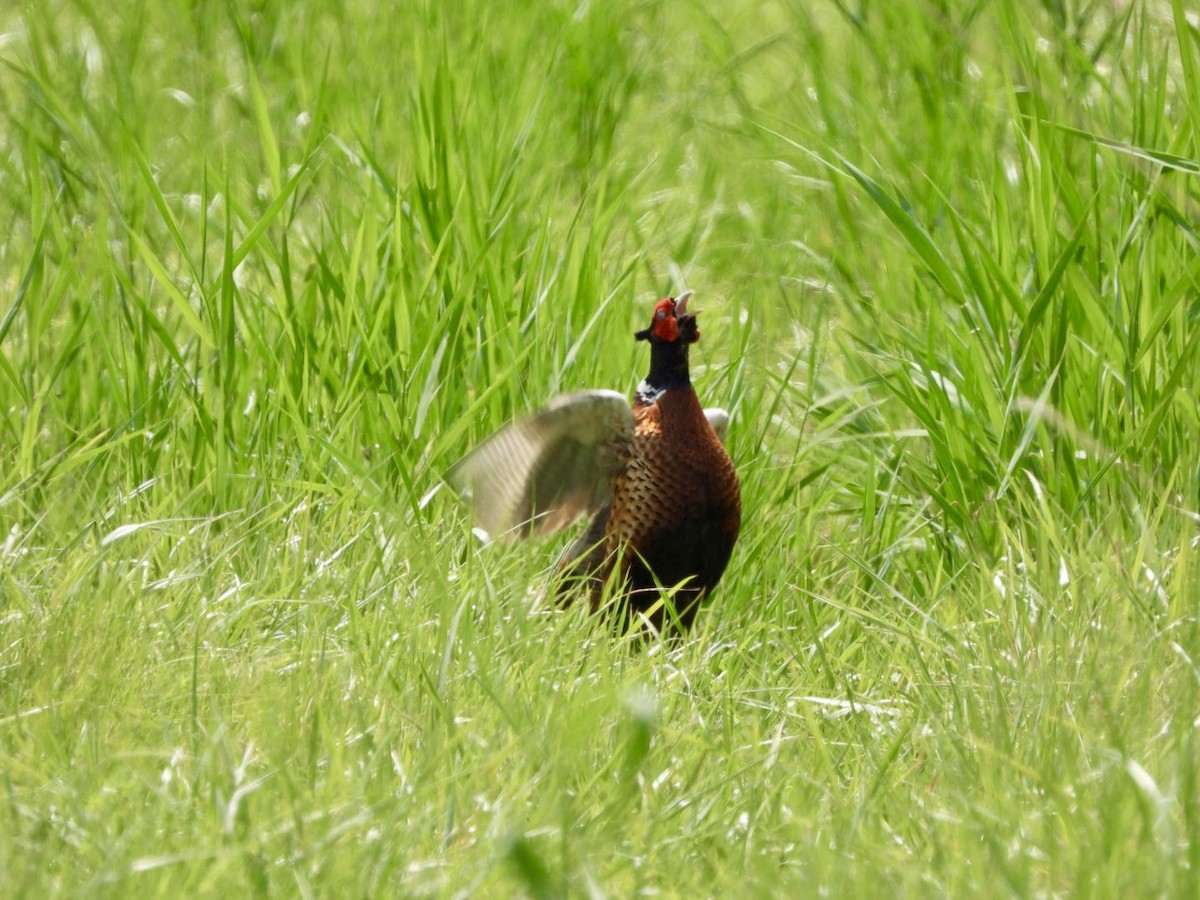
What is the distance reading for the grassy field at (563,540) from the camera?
2.04m

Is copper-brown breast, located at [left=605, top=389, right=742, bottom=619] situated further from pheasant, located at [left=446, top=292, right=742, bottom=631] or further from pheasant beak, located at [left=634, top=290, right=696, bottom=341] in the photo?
pheasant beak, located at [left=634, top=290, right=696, bottom=341]

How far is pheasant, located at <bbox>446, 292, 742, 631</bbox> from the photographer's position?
10.6 feet

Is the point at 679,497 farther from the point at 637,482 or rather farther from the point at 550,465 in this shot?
the point at 550,465

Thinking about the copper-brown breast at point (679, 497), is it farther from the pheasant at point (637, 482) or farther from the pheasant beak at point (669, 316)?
the pheasant beak at point (669, 316)

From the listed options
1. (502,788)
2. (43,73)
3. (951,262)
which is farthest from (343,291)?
(502,788)

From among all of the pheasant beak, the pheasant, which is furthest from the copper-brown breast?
the pheasant beak

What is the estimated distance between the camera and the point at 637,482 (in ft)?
11.0

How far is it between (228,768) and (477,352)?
1.50 m

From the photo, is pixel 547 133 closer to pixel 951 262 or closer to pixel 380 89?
pixel 380 89

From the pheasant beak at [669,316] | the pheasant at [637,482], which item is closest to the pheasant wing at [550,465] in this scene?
the pheasant at [637,482]

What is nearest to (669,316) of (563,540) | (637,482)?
(637,482)

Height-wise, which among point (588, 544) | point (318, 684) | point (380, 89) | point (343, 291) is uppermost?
point (380, 89)

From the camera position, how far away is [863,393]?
12.3 feet

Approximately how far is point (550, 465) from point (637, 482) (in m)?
0.18
